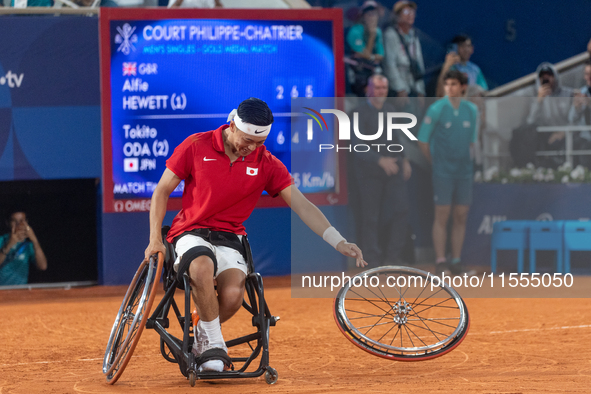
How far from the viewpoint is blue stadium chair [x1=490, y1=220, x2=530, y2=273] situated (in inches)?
334

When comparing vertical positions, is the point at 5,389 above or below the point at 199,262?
below

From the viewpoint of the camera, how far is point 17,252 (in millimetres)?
8617

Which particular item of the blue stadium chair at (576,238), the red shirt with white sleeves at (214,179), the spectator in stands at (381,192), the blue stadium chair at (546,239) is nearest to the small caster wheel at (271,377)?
the red shirt with white sleeves at (214,179)

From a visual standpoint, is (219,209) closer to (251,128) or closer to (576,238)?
(251,128)

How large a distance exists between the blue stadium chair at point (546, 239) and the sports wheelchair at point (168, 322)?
502 cm

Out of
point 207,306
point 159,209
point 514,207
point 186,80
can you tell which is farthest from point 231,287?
point 514,207

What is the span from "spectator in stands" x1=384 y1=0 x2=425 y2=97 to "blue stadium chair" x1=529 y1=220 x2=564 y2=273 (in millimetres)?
2375

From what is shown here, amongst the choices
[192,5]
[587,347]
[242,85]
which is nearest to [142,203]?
[242,85]

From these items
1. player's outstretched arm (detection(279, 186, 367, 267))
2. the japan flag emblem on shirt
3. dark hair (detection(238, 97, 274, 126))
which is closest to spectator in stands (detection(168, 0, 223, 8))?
the japan flag emblem on shirt

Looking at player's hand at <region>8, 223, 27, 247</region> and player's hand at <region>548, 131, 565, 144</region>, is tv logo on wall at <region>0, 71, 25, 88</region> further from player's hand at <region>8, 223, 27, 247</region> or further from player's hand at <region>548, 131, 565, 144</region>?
player's hand at <region>548, 131, 565, 144</region>

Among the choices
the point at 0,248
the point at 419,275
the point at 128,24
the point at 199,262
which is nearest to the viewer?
the point at 199,262

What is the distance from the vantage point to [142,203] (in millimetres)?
8141

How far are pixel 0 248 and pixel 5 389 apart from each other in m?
4.84

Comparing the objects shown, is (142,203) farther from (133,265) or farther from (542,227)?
(542,227)
